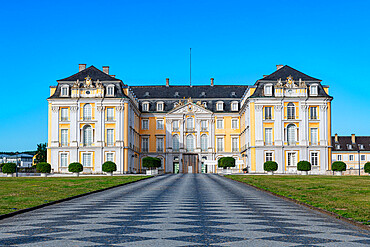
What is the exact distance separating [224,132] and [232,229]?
69.9 metres

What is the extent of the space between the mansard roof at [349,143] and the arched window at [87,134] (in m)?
60.0

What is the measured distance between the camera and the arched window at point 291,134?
2670 inches

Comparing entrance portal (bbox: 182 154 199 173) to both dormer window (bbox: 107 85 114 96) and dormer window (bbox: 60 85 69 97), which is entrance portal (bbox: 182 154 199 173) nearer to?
dormer window (bbox: 107 85 114 96)

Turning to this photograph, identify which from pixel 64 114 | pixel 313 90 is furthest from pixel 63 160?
pixel 313 90

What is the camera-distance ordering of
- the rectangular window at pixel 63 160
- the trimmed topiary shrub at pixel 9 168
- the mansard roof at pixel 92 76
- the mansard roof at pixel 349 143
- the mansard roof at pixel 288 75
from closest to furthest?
1. the trimmed topiary shrub at pixel 9 168
2. the rectangular window at pixel 63 160
3. the mansard roof at pixel 92 76
4. the mansard roof at pixel 288 75
5. the mansard roof at pixel 349 143

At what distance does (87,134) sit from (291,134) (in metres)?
28.0

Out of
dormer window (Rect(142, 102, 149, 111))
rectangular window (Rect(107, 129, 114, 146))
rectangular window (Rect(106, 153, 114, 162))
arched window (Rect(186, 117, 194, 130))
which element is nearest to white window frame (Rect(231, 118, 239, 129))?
arched window (Rect(186, 117, 194, 130))

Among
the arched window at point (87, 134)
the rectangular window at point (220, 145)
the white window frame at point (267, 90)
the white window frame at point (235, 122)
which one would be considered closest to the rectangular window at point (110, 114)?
the arched window at point (87, 134)

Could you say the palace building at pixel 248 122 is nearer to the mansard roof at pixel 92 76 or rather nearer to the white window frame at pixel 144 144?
the mansard roof at pixel 92 76

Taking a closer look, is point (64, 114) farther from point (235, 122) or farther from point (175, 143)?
point (235, 122)

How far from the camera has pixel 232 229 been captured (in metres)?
10.6

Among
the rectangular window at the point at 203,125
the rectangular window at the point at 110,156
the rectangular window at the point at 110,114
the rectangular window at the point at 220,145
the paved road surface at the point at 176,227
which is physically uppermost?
the rectangular window at the point at 110,114

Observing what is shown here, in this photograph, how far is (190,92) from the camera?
8388 cm

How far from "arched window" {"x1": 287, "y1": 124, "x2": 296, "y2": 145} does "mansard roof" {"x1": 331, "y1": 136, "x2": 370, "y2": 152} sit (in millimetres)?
42961
